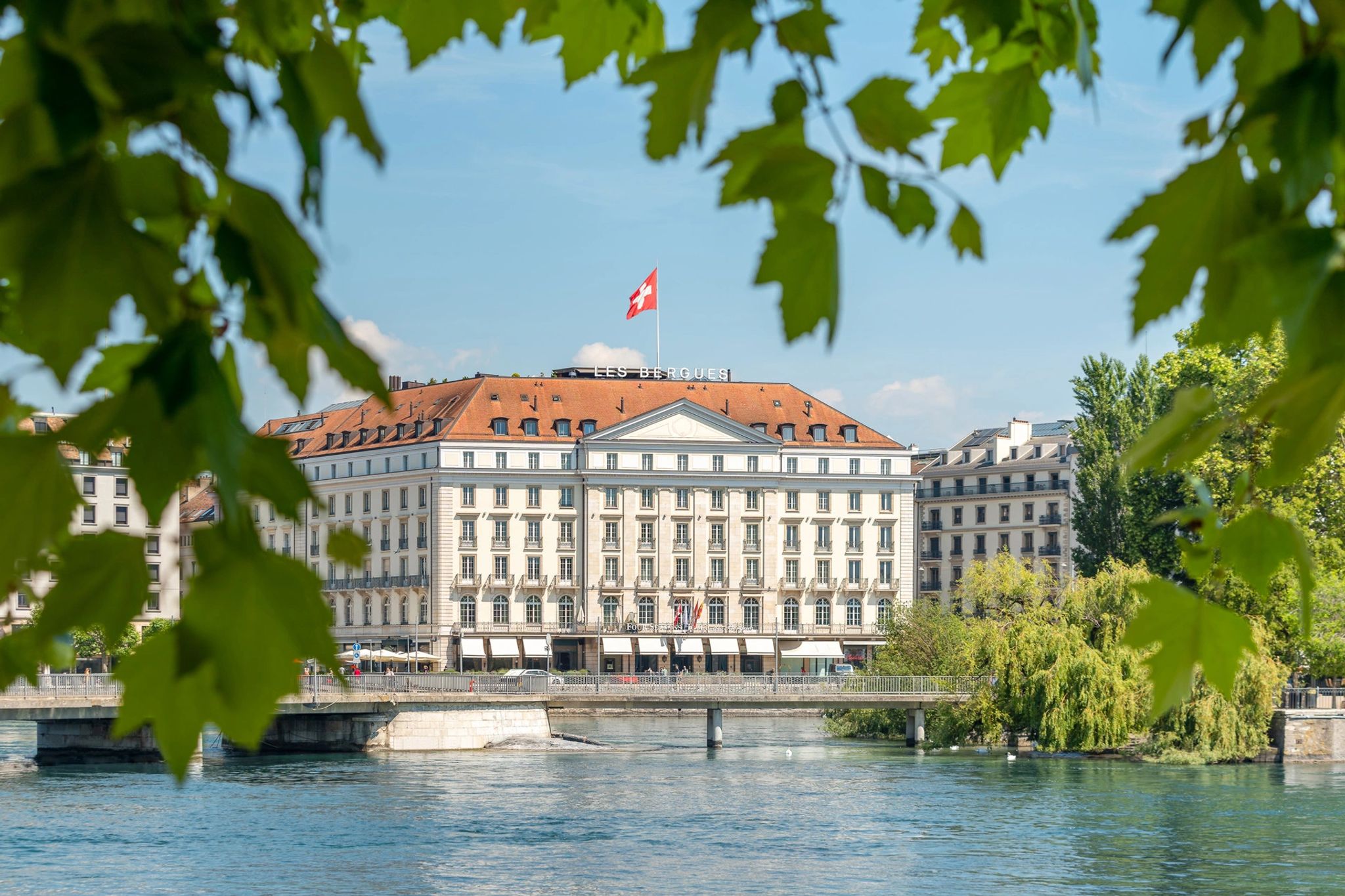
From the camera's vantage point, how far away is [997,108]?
6.07 ft

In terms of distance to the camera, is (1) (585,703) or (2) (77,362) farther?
(1) (585,703)

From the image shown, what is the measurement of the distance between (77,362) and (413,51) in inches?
36.4

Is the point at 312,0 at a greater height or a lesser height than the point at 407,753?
greater

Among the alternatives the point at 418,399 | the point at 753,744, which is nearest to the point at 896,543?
the point at 418,399

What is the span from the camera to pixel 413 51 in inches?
72.9

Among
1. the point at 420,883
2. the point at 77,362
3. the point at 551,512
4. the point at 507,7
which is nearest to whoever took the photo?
the point at 77,362

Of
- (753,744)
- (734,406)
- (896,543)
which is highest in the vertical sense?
(734,406)

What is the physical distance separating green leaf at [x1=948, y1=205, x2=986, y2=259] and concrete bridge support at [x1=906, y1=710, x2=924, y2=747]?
54.4 m

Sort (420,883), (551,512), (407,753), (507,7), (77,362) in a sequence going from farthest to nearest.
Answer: (551,512)
(407,753)
(420,883)
(507,7)
(77,362)

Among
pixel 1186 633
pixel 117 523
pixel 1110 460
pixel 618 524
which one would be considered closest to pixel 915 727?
pixel 1110 460

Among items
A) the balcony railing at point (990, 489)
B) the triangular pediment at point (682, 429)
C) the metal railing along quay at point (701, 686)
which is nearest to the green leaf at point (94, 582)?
the metal railing along quay at point (701, 686)

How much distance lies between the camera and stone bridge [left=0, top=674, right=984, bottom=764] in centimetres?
4847

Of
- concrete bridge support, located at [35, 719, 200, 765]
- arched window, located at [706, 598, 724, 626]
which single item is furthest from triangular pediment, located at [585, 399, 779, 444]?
concrete bridge support, located at [35, 719, 200, 765]

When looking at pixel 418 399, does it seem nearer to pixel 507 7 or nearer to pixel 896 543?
pixel 896 543
